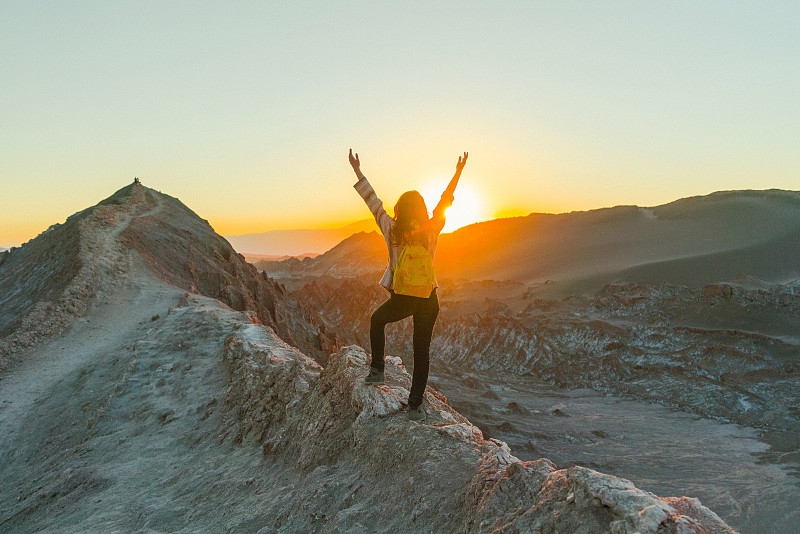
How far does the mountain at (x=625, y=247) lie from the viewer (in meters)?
46.9

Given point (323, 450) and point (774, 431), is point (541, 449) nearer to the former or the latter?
point (774, 431)

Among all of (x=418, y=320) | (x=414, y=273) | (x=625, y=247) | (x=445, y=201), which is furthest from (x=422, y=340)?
(x=625, y=247)

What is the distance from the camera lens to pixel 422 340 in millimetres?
3754

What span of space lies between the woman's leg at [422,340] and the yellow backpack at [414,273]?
0.14 metres

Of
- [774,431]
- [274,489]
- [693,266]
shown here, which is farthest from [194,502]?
[693,266]

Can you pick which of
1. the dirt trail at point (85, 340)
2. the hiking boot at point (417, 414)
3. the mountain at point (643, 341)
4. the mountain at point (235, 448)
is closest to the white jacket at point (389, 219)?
the hiking boot at point (417, 414)

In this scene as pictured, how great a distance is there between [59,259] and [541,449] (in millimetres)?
18533

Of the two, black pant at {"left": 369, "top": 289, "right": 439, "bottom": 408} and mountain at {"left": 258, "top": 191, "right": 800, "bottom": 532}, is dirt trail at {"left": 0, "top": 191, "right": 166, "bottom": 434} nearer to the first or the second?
black pant at {"left": 369, "top": 289, "right": 439, "bottom": 408}

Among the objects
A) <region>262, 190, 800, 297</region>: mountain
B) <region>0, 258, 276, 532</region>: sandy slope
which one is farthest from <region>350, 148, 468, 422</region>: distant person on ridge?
<region>262, 190, 800, 297</region>: mountain

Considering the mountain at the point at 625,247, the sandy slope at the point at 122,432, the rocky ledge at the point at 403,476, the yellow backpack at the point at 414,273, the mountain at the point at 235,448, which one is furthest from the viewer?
the mountain at the point at 625,247

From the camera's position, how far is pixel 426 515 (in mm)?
2936

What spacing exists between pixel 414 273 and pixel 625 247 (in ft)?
232

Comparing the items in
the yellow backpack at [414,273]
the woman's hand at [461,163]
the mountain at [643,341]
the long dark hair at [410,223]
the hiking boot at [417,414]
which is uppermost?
the woman's hand at [461,163]

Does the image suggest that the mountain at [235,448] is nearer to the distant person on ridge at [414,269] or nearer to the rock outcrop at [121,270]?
the rock outcrop at [121,270]
